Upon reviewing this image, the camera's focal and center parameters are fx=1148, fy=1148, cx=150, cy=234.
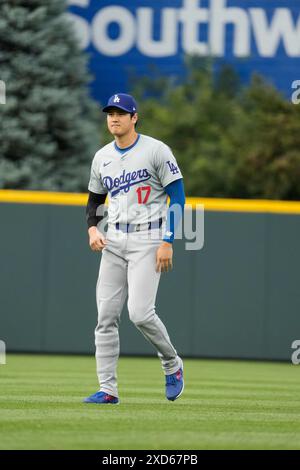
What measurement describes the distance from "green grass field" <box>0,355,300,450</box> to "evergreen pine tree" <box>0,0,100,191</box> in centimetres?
928

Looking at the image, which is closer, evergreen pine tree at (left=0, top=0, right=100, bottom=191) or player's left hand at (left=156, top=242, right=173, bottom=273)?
player's left hand at (left=156, top=242, right=173, bottom=273)

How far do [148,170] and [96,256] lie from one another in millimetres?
7143

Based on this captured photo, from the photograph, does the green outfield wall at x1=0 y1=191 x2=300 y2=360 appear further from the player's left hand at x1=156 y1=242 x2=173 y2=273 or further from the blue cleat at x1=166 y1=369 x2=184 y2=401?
the player's left hand at x1=156 y1=242 x2=173 y2=273

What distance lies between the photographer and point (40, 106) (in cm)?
2077

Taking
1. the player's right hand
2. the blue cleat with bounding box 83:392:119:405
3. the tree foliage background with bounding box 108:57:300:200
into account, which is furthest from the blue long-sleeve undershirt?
the tree foliage background with bounding box 108:57:300:200

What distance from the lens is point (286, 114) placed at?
2330 cm

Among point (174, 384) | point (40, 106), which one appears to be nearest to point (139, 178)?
point (174, 384)

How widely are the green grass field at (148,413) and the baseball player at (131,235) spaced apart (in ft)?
1.47

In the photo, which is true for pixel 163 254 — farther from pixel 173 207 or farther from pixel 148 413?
pixel 148 413

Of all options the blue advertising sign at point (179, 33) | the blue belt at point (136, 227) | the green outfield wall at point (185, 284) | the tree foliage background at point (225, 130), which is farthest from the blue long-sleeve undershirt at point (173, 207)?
the blue advertising sign at point (179, 33)

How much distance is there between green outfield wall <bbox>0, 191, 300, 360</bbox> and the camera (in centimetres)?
1455

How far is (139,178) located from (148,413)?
1.56 metres

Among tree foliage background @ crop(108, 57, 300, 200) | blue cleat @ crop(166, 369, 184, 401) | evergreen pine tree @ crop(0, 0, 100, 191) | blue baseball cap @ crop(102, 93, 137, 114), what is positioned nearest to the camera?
blue baseball cap @ crop(102, 93, 137, 114)

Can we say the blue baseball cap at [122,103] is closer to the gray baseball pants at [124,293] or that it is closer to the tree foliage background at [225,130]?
the gray baseball pants at [124,293]
